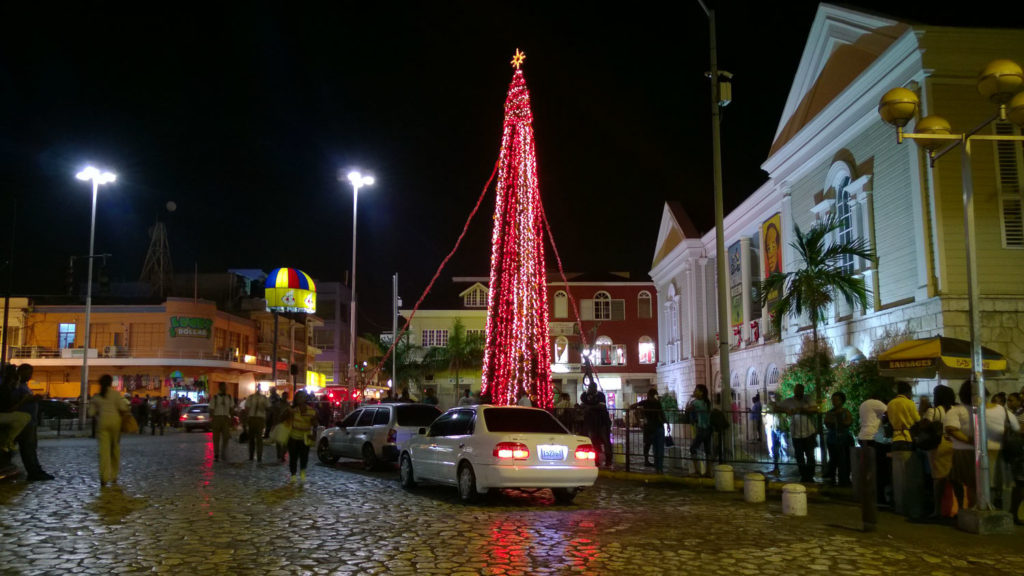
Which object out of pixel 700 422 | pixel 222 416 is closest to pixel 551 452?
pixel 700 422

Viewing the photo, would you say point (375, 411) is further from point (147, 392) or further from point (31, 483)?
point (147, 392)

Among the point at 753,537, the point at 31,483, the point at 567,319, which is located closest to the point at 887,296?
the point at 753,537

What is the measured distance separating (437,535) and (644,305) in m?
47.5

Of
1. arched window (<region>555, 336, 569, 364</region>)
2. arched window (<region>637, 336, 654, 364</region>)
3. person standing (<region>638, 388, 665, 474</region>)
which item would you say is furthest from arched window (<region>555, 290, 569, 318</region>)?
person standing (<region>638, 388, 665, 474</region>)

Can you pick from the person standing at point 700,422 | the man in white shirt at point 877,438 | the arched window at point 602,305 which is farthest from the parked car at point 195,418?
the man in white shirt at point 877,438

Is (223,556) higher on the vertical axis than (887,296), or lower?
lower

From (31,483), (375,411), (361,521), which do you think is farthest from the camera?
(375,411)

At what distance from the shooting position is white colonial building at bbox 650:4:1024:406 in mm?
16828

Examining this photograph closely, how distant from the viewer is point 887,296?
19.1m

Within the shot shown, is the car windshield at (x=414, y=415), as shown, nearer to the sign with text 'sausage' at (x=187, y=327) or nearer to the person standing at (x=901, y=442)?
the person standing at (x=901, y=442)

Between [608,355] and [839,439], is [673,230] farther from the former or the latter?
[839,439]

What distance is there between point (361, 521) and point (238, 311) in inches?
2246

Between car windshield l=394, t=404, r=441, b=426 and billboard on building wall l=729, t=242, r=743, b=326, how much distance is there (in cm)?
1725

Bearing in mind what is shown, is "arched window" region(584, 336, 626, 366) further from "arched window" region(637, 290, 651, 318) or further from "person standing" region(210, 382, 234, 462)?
"person standing" region(210, 382, 234, 462)
